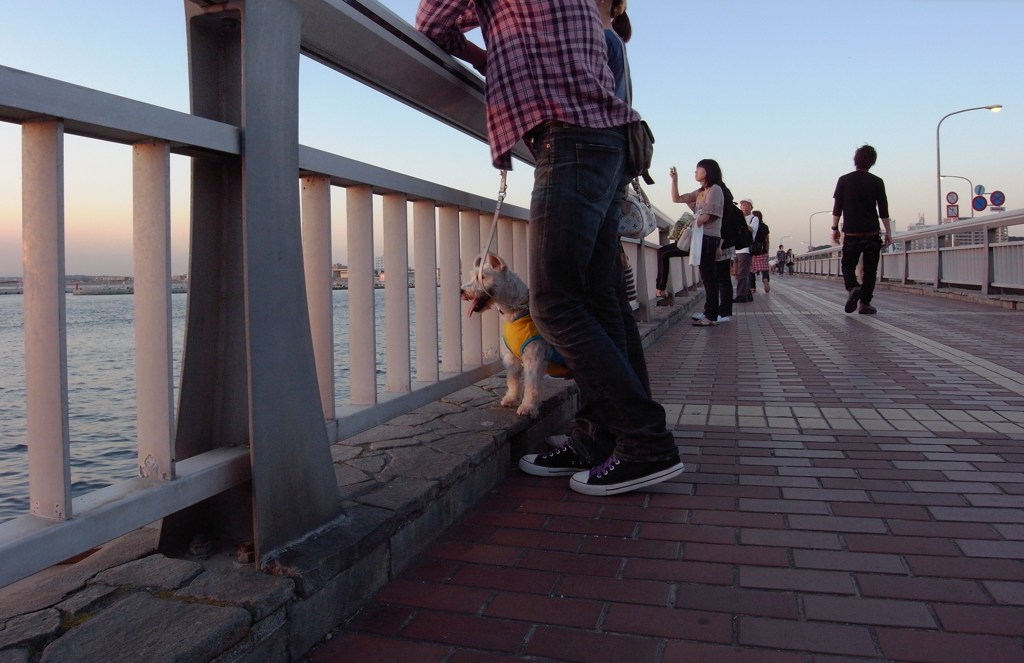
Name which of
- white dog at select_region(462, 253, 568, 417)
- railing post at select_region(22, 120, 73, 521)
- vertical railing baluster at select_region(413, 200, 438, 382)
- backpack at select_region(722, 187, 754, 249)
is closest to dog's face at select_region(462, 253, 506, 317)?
white dog at select_region(462, 253, 568, 417)

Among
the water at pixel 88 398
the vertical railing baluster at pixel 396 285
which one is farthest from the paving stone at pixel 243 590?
the vertical railing baluster at pixel 396 285

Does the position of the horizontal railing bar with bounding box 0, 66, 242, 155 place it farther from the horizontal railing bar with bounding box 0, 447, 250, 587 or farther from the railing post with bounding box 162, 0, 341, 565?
the horizontal railing bar with bounding box 0, 447, 250, 587

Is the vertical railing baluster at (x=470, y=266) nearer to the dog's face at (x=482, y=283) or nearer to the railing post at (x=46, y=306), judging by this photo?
the dog's face at (x=482, y=283)

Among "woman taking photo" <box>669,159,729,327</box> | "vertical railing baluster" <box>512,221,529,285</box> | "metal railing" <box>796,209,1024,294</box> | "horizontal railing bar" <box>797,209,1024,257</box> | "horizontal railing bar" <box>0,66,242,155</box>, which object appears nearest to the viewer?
"horizontal railing bar" <box>0,66,242,155</box>

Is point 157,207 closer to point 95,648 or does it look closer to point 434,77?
point 95,648

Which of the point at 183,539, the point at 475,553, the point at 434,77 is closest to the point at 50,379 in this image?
the point at 183,539

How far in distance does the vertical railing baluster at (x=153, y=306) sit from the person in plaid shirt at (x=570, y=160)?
139 centimetres

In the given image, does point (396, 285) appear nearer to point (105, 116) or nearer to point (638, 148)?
point (638, 148)

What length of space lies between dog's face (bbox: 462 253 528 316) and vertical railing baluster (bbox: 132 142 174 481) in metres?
1.85

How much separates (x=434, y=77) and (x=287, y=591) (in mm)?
1969

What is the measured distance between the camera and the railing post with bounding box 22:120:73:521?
1436mm

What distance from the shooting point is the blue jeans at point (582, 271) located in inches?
108

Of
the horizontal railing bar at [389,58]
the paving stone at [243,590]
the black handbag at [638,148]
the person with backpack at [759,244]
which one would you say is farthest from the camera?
the person with backpack at [759,244]

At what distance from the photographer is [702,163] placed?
31.8 feet
